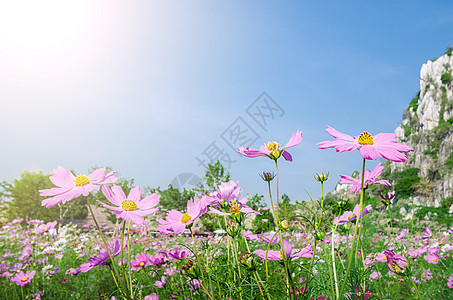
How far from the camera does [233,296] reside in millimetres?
1335

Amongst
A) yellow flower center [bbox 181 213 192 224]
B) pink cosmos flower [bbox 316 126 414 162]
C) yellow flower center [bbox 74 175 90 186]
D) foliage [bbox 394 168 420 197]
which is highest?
foliage [bbox 394 168 420 197]

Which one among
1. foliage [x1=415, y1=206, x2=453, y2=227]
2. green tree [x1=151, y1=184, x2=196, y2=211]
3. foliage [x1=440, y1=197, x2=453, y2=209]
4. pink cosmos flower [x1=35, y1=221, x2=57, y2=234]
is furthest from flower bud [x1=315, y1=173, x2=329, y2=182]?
foliage [x1=440, y1=197, x2=453, y2=209]

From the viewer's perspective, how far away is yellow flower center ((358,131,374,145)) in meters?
0.87

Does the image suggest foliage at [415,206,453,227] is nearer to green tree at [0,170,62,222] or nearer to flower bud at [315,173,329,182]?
flower bud at [315,173,329,182]

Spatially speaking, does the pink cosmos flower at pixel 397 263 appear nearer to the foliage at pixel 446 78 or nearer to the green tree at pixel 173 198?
the green tree at pixel 173 198

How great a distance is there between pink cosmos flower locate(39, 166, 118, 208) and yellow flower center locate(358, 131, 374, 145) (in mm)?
796

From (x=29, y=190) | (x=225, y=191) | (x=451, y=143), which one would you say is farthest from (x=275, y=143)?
(x=451, y=143)

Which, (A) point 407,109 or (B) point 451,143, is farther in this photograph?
(A) point 407,109

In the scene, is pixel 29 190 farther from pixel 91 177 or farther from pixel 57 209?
pixel 91 177

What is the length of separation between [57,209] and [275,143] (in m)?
20.0

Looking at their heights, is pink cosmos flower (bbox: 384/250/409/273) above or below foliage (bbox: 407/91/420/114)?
below

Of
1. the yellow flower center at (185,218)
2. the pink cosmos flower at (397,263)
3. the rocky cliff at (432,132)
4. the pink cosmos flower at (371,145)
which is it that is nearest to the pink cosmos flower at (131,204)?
the yellow flower center at (185,218)

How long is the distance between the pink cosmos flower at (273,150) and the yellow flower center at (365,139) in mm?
207

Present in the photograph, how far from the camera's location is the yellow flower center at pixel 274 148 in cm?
103
